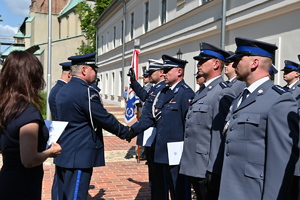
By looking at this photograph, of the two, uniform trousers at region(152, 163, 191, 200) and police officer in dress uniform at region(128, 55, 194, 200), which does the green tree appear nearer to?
police officer in dress uniform at region(128, 55, 194, 200)

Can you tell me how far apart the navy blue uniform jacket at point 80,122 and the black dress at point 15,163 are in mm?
1090

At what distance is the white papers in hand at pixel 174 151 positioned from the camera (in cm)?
382

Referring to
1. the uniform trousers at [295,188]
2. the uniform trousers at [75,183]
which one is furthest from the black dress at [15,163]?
the uniform trousers at [295,188]

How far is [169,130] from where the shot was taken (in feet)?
13.4

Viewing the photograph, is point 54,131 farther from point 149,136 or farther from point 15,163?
point 149,136

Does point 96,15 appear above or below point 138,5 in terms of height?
above

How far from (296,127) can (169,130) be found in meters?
2.00

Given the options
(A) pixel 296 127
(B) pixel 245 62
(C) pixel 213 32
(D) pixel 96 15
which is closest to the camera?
(A) pixel 296 127

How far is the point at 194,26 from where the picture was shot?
13484 mm

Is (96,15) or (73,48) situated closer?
(96,15)

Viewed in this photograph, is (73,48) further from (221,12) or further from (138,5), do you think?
(221,12)

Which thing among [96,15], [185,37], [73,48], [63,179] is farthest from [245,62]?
[73,48]

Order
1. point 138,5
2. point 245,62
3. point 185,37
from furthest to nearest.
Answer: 1. point 138,5
2. point 185,37
3. point 245,62

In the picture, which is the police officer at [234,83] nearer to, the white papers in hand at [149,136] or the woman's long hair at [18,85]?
the white papers in hand at [149,136]
